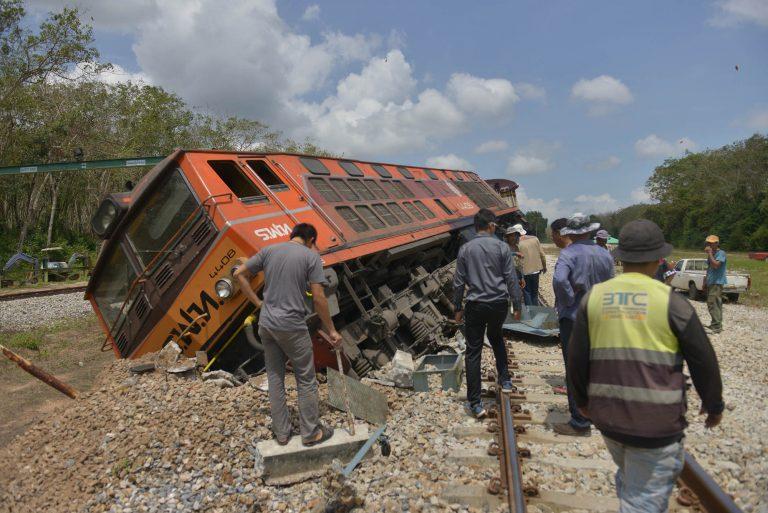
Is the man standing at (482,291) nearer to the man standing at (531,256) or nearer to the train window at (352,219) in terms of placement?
the train window at (352,219)

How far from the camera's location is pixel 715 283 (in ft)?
31.7

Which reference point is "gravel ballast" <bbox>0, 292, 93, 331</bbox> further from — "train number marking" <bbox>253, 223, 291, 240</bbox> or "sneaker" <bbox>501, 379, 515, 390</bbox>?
"sneaker" <bbox>501, 379, 515, 390</bbox>

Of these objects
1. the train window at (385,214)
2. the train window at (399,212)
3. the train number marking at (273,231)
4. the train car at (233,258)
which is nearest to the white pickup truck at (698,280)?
the train window at (399,212)

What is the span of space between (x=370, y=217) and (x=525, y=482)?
511 cm

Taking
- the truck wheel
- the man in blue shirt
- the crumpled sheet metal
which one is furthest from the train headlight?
the truck wheel

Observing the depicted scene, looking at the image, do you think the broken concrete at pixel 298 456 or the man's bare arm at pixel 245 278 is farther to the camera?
the man's bare arm at pixel 245 278

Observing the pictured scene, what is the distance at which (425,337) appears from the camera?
7.25 metres

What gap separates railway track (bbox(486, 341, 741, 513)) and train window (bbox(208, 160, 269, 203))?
3.60 metres

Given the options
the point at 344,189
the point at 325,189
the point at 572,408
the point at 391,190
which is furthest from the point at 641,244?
the point at 391,190

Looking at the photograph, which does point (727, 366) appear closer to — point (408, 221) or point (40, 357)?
point (408, 221)

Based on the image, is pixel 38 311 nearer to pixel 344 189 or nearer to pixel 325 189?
pixel 344 189

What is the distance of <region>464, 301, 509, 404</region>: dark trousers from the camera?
4.89 metres

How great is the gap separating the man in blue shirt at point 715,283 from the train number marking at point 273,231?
774 cm

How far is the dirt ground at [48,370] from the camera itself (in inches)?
274
